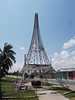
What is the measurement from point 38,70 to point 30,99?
6725 mm

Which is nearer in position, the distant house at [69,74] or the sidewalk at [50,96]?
the sidewalk at [50,96]

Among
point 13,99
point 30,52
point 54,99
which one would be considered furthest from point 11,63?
point 54,99

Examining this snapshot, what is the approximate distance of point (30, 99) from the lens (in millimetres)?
8594

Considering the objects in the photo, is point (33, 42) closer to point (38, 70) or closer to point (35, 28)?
point (35, 28)

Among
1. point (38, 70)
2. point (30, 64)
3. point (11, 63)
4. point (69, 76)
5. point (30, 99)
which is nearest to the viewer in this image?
point (30, 99)

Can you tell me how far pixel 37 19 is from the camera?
66.0ft

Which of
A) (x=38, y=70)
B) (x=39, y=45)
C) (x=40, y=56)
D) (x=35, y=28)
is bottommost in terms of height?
(x=38, y=70)

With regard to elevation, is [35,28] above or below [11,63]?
above

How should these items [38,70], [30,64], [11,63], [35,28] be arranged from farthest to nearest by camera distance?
[11,63] → [35,28] → [30,64] → [38,70]

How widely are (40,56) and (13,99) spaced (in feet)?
33.2

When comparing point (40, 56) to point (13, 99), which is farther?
point (40, 56)

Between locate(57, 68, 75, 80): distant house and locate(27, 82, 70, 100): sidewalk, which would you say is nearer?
locate(27, 82, 70, 100): sidewalk

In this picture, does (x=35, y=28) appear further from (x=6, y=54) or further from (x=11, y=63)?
(x=11, y=63)

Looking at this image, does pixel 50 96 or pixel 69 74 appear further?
pixel 69 74
